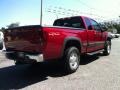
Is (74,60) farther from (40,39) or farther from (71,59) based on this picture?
(40,39)

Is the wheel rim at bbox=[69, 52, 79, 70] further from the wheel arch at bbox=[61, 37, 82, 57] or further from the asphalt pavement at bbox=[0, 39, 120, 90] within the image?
the wheel arch at bbox=[61, 37, 82, 57]

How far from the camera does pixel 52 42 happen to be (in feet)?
21.5

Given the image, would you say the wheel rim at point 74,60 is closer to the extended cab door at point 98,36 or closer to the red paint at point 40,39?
the red paint at point 40,39

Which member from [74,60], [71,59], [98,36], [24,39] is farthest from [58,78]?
[98,36]

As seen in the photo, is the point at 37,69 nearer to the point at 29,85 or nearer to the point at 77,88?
the point at 29,85

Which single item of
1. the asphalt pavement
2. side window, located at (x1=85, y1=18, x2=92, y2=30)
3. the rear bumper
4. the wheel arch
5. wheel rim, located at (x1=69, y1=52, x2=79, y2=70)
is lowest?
the asphalt pavement

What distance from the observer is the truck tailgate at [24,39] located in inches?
250

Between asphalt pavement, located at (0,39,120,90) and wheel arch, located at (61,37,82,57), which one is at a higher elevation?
wheel arch, located at (61,37,82,57)

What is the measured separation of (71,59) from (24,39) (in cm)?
187

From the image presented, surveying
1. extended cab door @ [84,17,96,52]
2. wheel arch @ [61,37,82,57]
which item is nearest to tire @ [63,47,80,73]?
wheel arch @ [61,37,82,57]

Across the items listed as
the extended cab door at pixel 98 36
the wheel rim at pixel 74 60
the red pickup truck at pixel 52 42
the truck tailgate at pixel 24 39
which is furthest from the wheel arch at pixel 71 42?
the extended cab door at pixel 98 36

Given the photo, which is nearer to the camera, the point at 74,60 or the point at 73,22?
the point at 74,60

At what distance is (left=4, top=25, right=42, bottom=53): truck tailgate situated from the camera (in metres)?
6.34

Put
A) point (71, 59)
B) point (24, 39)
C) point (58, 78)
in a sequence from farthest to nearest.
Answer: point (71, 59), point (58, 78), point (24, 39)
